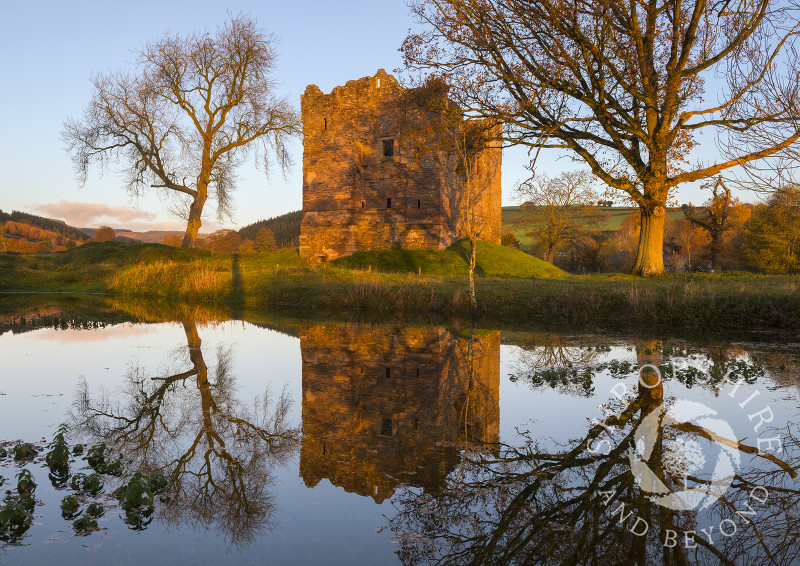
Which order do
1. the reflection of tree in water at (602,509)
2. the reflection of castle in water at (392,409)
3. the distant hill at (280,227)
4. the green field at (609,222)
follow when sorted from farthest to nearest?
the distant hill at (280,227), the green field at (609,222), the reflection of castle in water at (392,409), the reflection of tree in water at (602,509)

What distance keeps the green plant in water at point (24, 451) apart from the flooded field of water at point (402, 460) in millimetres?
52

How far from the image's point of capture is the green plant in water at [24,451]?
443 centimetres

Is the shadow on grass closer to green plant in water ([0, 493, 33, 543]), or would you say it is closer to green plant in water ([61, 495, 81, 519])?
green plant in water ([61, 495, 81, 519])

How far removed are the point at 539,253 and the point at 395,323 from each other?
42.9 metres

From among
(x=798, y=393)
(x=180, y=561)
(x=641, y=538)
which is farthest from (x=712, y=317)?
(x=180, y=561)

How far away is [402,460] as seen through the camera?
4.44 m

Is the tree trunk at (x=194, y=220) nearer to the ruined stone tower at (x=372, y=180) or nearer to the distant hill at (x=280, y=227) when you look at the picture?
the ruined stone tower at (x=372, y=180)

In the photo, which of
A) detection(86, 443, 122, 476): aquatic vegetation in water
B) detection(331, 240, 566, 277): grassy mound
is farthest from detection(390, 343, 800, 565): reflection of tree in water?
detection(331, 240, 566, 277): grassy mound

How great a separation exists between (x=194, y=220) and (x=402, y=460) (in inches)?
1364

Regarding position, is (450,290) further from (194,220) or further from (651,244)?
(194,220)

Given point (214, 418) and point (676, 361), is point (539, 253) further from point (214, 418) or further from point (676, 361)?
point (214, 418)

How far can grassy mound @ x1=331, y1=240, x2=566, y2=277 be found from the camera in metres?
26.7

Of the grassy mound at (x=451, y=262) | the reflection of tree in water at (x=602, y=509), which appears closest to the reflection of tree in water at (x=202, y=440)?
the reflection of tree in water at (x=602, y=509)

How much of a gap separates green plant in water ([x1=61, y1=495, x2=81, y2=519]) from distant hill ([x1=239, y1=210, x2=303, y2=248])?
72817 mm
